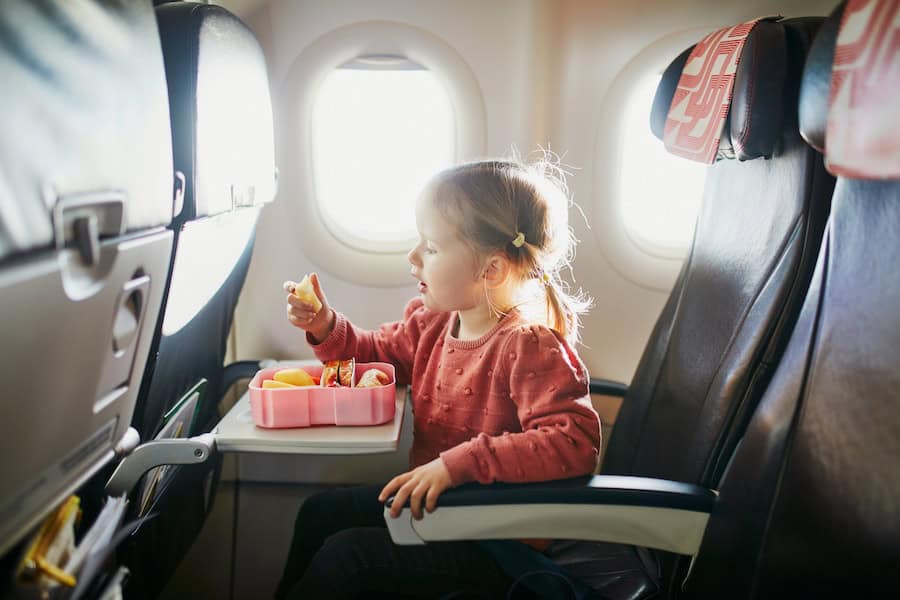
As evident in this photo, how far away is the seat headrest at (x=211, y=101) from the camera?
3.90ft

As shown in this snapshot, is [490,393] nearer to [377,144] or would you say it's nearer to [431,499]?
[431,499]

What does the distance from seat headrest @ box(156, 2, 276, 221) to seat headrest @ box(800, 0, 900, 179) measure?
0.94m

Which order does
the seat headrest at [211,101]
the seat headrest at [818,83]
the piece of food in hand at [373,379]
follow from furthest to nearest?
the piece of food in hand at [373,379]
the seat headrest at [211,101]
the seat headrest at [818,83]

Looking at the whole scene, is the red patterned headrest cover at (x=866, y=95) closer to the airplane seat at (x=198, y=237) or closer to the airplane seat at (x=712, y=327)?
the airplane seat at (x=712, y=327)

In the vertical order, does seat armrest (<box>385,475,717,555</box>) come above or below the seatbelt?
above

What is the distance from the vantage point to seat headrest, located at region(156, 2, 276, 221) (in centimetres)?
119

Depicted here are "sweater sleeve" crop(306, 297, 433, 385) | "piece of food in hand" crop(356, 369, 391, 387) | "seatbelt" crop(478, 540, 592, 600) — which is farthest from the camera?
"sweater sleeve" crop(306, 297, 433, 385)

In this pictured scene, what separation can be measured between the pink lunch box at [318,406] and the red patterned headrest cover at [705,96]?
766 mm

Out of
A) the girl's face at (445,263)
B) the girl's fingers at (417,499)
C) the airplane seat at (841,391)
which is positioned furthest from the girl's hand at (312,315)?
the airplane seat at (841,391)

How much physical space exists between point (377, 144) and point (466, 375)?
0.95 meters

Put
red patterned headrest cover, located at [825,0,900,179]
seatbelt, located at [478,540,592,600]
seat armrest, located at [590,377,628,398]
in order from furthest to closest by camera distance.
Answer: seat armrest, located at [590,377,628,398] < seatbelt, located at [478,540,592,600] < red patterned headrest cover, located at [825,0,900,179]

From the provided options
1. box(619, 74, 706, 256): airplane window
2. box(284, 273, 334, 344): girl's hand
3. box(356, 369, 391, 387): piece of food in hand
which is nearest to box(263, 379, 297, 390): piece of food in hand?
box(356, 369, 391, 387): piece of food in hand

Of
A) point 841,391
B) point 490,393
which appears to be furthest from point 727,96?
point 490,393

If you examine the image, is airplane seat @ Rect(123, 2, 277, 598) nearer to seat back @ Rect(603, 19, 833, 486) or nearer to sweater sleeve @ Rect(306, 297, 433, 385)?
sweater sleeve @ Rect(306, 297, 433, 385)
